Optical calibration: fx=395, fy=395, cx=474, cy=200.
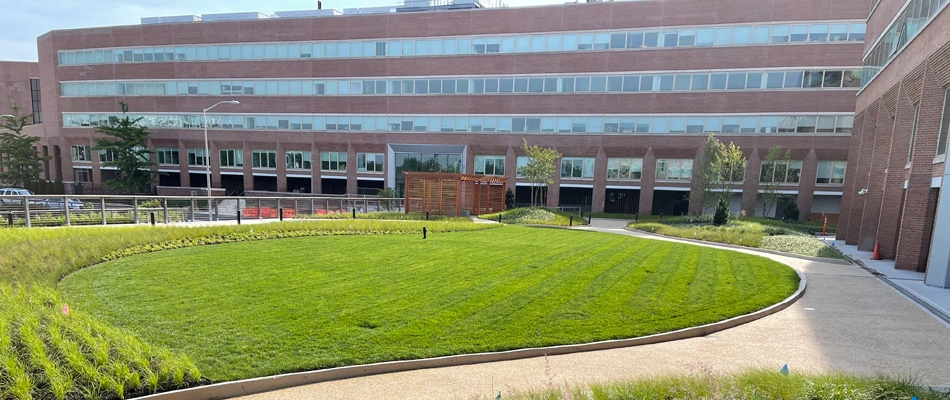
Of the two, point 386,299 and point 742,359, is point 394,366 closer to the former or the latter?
point 386,299

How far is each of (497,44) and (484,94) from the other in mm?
5091

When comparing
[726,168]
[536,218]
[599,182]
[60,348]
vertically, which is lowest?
[536,218]

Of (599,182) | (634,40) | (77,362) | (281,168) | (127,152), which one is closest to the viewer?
(77,362)

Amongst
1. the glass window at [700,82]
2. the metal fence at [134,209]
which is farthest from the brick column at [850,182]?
the metal fence at [134,209]

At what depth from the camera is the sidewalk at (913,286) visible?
8867 millimetres

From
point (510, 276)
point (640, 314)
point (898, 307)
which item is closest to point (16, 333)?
point (510, 276)

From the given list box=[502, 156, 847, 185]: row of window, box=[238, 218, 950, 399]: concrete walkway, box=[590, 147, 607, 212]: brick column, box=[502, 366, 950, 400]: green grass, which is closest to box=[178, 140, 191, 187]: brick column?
box=[502, 156, 847, 185]: row of window

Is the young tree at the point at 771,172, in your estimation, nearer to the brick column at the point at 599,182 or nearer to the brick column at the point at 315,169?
the brick column at the point at 599,182

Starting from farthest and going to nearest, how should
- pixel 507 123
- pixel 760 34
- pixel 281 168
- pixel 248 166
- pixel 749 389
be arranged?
pixel 248 166 → pixel 281 168 → pixel 507 123 → pixel 760 34 → pixel 749 389

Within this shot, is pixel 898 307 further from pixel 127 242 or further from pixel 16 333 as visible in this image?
pixel 127 242

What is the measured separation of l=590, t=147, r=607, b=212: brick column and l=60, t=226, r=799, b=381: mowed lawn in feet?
84.1

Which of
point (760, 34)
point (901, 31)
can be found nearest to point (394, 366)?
point (901, 31)

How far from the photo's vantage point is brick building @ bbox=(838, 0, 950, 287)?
12.1 meters

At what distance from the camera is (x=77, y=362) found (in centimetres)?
483
